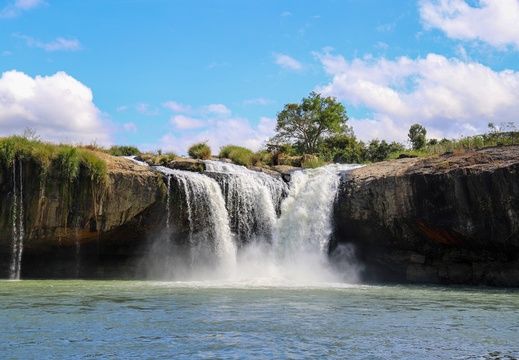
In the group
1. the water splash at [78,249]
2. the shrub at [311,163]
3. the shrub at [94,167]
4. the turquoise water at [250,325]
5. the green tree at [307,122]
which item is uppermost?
the green tree at [307,122]

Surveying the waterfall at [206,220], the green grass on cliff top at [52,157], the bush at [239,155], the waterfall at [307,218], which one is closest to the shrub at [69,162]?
the green grass on cliff top at [52,157]

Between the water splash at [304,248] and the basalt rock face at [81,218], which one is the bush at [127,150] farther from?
the water splash at [304,248]

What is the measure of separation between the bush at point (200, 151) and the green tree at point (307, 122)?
27.8 metres

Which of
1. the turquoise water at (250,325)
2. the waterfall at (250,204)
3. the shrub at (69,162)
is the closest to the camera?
the turquoise water at (250,325)

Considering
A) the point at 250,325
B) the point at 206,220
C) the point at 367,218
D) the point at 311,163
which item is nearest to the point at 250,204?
the point at 206,220

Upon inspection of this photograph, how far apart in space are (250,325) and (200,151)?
20.2 m

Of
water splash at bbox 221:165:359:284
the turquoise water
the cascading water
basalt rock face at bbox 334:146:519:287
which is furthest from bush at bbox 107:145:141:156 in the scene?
the turquoise water

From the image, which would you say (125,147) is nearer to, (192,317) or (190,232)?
(190,232)

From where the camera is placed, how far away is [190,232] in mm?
23891

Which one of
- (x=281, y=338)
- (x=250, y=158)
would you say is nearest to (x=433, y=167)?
(x=250, y=158)

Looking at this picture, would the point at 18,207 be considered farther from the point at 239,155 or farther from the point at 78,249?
the point at 239,155

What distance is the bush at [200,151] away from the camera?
96.5ft

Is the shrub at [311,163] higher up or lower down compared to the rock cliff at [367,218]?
higher up

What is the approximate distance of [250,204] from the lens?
24562 mm
